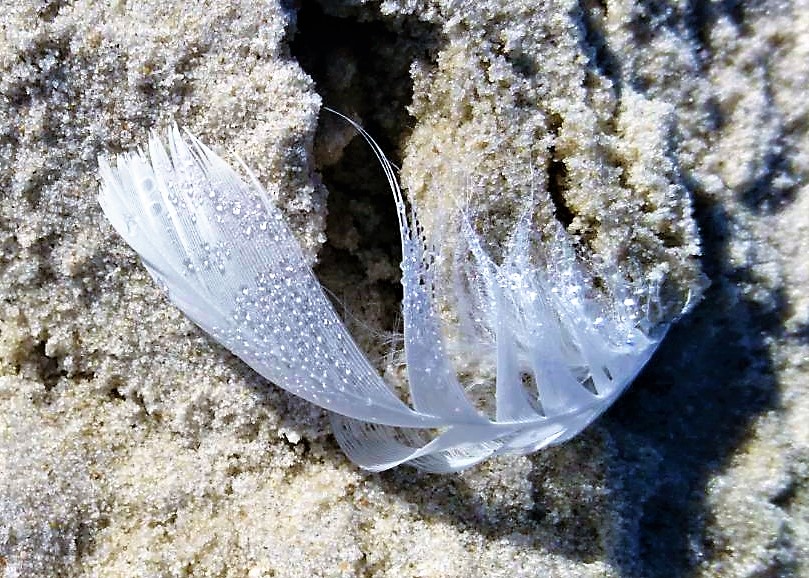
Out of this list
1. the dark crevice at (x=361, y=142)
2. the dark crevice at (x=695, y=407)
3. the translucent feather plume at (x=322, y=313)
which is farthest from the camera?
the dark crevice at (x=695, y=407)

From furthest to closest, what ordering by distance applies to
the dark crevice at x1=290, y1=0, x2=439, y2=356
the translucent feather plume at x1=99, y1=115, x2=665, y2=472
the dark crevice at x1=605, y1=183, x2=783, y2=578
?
the dark crevice at x1=605, y1=183, x2=783, y2=578
the dark crevice at x1=290, y1=0, x2=439, y2=356
the translucent feather plume at x1=99, y1=115, x2=665, y2=472

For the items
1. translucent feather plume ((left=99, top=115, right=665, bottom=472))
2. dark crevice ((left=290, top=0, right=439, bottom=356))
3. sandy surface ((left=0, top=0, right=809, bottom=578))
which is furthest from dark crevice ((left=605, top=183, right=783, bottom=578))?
dark crevice ((left=290, top=0, right=439, bottom=356))

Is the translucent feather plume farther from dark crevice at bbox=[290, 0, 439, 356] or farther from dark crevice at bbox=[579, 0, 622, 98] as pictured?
dark crevice at bbox=[579, 0, 622, 98]

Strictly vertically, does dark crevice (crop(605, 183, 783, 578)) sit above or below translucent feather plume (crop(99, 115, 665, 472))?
below

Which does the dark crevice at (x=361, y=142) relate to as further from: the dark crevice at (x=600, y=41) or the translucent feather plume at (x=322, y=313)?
the dark crevice at (x=600, y=41)

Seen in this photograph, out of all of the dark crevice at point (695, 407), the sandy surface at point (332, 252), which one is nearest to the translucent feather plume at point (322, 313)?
the sandy surface at point (332, 252)

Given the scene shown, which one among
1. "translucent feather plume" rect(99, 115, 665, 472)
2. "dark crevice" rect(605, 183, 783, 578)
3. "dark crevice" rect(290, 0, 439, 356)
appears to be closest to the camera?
"translucent feather plume" rect(99, 115, 665, 472)

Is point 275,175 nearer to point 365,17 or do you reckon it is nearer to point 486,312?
point 365,17

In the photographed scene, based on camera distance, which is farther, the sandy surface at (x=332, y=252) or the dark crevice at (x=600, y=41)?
the dark crevice at (x=600, y=41)
